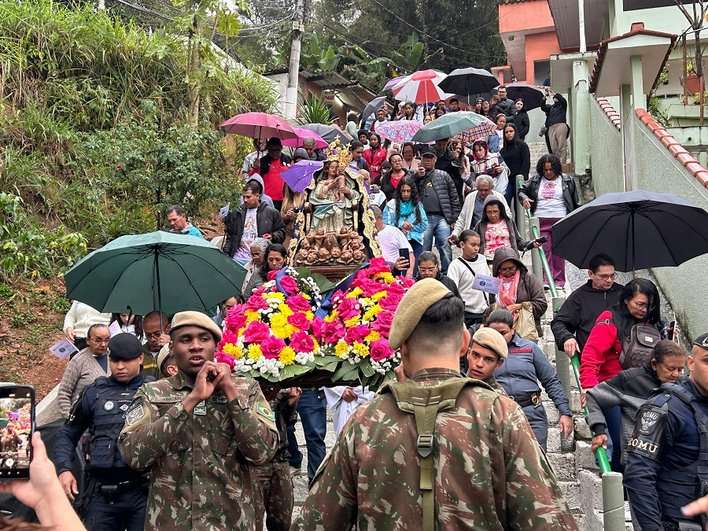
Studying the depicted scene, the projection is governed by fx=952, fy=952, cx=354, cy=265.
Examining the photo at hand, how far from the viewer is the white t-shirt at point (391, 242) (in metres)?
10.9

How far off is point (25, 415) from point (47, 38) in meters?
15.1

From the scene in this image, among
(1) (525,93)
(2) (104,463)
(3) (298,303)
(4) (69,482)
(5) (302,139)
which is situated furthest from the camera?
(1) (525,93)

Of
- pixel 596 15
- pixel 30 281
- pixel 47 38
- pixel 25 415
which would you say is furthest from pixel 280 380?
pixel 596 15

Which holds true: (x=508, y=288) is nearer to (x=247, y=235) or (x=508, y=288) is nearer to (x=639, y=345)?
(x=639, y=345)

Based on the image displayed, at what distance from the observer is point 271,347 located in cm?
599

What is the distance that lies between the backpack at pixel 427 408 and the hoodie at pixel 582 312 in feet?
15.7

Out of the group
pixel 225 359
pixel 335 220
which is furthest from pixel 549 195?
pixel 225 359

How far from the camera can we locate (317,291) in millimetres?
7379

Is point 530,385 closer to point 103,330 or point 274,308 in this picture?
point 274,308

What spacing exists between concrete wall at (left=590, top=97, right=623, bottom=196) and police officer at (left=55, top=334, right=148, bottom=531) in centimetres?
962

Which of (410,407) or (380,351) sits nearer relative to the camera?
(410,407)

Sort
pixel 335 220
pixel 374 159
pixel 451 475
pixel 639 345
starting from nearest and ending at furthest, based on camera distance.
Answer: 1. pixel 451 475
2. pixel 639 345
3. pixel 335 220
4. pixel 374 159

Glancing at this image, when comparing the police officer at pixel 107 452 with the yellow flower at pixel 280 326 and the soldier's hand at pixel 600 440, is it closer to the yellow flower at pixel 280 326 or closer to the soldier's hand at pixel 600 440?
the yellow flower at pixel 280 326

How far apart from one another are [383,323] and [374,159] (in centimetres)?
1172
